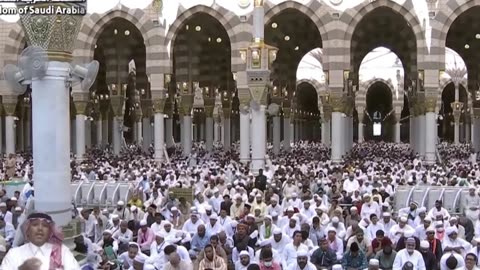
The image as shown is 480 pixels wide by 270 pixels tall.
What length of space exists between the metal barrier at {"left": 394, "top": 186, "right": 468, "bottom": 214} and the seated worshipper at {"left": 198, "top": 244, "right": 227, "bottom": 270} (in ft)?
16.2

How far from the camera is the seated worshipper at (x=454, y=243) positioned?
6589mm

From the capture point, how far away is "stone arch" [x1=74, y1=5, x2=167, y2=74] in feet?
56.7

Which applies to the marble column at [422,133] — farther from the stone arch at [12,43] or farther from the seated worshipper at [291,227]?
the seated worshipper at [291,227]

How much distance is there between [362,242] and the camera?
6.75 meters

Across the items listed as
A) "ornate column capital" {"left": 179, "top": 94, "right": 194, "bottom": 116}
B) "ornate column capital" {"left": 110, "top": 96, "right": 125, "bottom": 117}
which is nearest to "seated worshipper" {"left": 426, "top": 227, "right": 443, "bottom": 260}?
"ornate column capital" {"left": 179, "top": 94, "right": 194, "bottom": 116}

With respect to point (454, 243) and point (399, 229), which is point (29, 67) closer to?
point (399, 229)

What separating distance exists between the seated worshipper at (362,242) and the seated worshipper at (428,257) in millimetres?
541

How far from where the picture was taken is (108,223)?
8031mm

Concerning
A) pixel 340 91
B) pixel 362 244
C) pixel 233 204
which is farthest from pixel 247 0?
pixel 362 244

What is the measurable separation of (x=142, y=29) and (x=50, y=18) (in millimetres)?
11852

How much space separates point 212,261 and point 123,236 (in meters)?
1.96

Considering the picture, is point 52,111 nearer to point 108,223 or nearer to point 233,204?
point 108,223

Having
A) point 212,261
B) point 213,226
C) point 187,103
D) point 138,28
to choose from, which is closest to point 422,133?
point 187,103

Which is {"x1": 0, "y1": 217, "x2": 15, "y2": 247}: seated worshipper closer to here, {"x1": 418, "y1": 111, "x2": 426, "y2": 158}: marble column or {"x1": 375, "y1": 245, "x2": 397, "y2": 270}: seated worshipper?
{"x1": 375, "y1": 245, "x2": 397, "y2": 270}: seated worshipper
